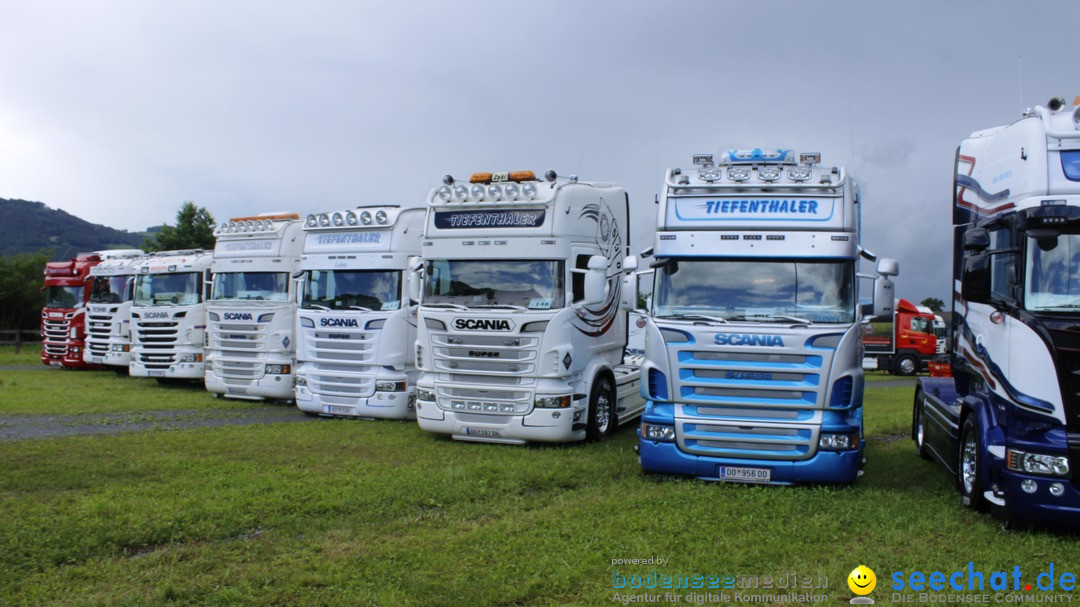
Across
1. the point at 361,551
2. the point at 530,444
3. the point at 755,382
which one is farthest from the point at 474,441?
the point at 361,551

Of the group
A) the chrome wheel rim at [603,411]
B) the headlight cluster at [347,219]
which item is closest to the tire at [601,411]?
the chrome wheel rim at [603,411]

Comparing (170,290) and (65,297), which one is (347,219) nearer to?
(170,290)

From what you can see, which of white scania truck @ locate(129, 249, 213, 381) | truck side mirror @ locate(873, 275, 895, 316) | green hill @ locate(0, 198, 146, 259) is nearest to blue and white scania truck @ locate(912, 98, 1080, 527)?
truck side mirror @ locate(873, 275, 895, 316)

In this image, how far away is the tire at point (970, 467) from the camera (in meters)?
7.94

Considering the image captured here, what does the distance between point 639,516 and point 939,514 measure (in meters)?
2.91

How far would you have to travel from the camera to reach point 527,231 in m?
12.0

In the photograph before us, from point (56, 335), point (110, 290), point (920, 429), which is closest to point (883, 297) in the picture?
point (920, 429)

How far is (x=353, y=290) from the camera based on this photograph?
14.7 metres

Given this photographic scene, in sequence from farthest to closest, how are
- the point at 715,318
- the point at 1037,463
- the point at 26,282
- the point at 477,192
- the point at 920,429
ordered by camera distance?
1. the point at 26,282
2. the point at 477,192
3. the point at 920,429
4. the point at 715,318
5. the point at 1037,463

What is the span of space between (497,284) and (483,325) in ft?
2.18

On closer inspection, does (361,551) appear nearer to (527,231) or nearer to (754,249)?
(754,249)

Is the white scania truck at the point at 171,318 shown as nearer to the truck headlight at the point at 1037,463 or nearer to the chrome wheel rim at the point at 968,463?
the chrome wheel rim at the point at 968,463

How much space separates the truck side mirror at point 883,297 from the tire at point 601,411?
437cm

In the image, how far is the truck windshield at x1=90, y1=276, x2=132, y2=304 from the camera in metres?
23.6
